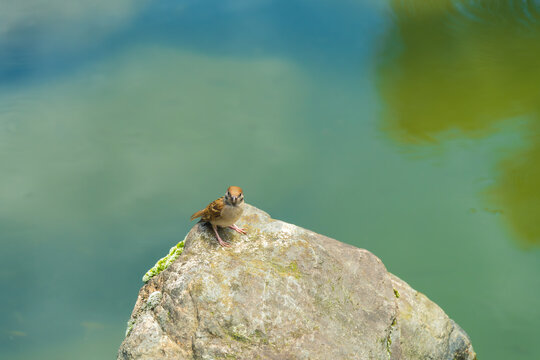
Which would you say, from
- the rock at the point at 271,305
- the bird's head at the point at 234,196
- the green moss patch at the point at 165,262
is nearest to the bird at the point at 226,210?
the bird's head at the point at 234,196

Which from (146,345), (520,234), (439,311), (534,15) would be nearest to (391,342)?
(439,311)

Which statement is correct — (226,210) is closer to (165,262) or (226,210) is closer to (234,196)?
(234,196)

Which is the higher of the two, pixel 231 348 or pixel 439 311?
pixel 439 311

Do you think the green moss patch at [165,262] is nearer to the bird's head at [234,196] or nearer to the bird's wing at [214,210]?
the bird's wing at [214,210]

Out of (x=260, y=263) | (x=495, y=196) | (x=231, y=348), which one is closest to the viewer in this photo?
(x=231, y=348)

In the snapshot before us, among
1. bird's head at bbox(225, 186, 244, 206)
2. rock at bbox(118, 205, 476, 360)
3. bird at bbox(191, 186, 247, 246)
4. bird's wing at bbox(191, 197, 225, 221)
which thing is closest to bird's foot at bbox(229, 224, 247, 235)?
rock at bbox(118, 205, 476, 360)

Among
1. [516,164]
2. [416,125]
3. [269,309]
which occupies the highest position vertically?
[416,125]

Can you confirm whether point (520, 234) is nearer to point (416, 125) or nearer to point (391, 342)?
point (416, 125)

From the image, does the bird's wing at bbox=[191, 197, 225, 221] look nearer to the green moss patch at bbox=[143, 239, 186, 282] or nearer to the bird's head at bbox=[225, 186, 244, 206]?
the bird's head at bbox=[225, 186, 244, 206]

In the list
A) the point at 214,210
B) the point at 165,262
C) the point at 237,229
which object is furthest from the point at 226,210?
the point at 165,262
